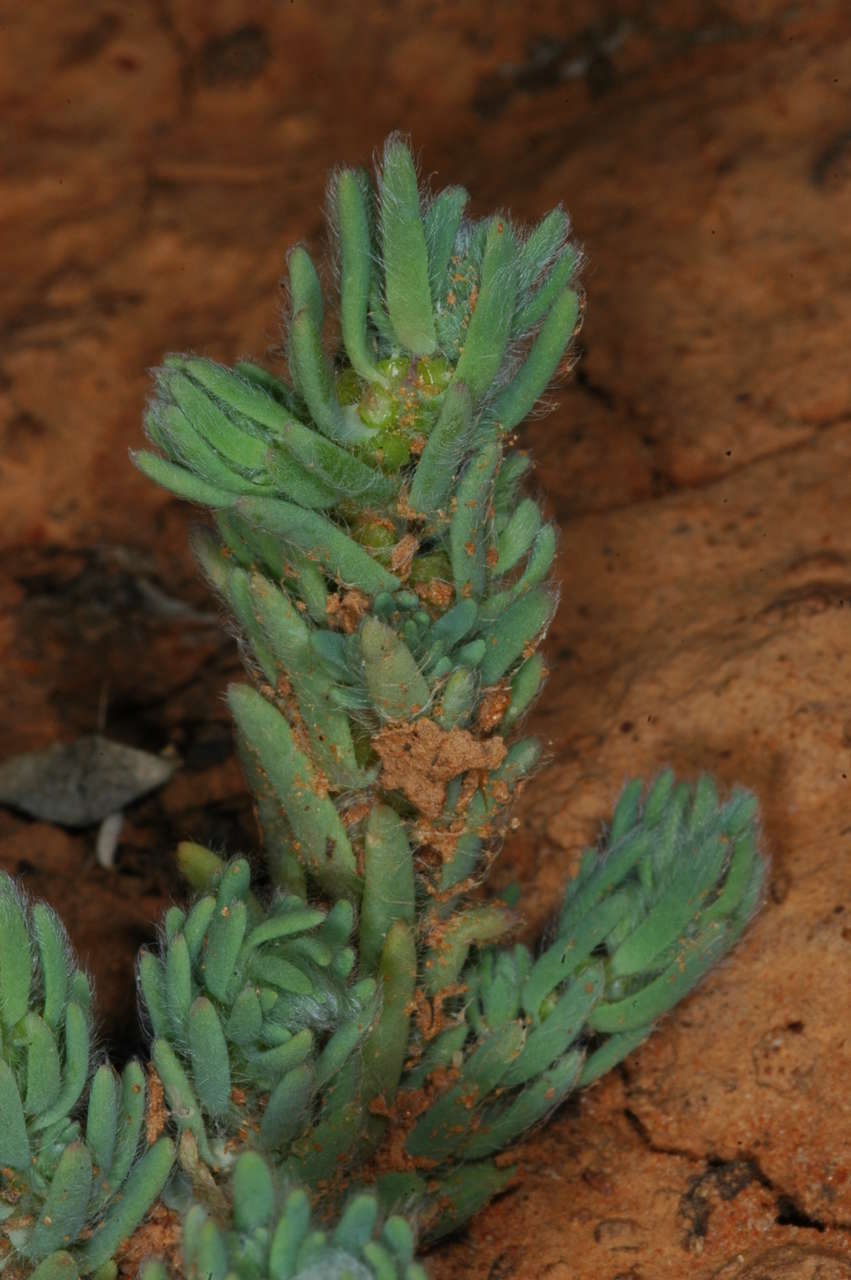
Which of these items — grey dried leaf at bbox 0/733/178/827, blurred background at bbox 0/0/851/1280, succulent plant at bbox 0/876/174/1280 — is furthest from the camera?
grey dried leaf at bbox 0/733/178/827

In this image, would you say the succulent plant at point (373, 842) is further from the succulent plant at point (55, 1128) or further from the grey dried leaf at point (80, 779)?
the grey dried leaf at point (80, 779)

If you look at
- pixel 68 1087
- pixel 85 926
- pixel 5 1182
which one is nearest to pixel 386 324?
pixel 68 1087

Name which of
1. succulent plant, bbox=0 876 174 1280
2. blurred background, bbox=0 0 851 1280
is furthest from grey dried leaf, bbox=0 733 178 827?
succulent plant, bbox=0 876 174 1280

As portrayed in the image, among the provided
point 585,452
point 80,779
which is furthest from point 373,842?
point 585,452

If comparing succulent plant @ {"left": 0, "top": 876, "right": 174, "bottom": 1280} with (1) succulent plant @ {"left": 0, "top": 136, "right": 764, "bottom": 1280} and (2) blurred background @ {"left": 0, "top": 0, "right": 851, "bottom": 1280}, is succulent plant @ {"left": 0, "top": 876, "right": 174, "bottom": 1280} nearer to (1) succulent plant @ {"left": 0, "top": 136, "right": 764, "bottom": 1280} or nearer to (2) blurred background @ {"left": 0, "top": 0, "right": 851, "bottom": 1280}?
(1) succulent plant @ {"left": 0, "top": 136, "right": 764, "bottom": 1280}

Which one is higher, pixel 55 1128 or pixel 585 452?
pixel 585 452

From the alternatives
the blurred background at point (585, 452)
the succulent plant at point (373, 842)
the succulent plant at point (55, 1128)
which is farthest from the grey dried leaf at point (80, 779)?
the succulent plant at point (55, 1128)

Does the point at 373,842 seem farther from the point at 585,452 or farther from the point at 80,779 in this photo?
the point at 585,452
